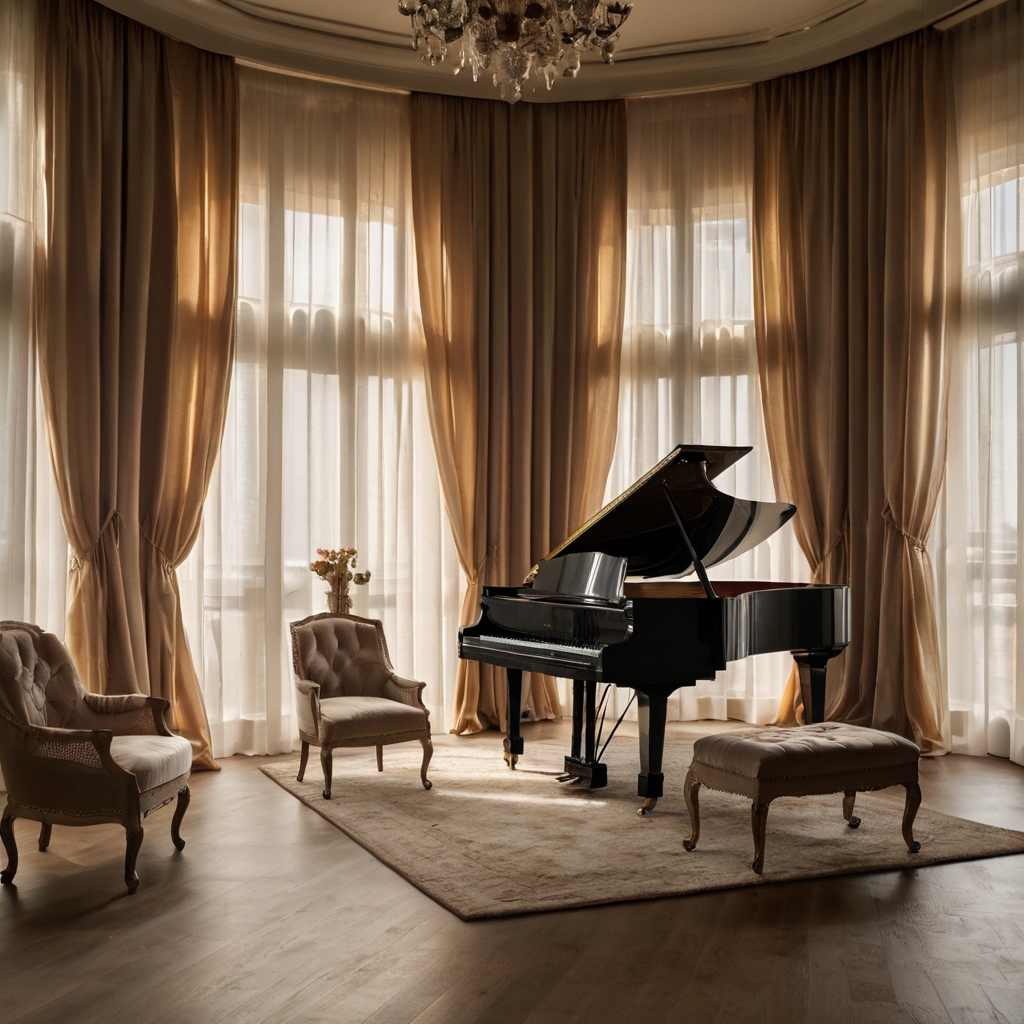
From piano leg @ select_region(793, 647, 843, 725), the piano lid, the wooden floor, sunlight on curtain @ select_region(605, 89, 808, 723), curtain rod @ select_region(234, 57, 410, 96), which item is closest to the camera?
the wooden floor

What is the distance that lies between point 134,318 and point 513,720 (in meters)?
3.12

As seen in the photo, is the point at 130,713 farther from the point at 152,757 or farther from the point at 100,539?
the point at 100,539

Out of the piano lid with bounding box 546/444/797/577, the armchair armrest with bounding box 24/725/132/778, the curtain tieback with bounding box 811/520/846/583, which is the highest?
the piano lid with bounding box 546/444/797/577

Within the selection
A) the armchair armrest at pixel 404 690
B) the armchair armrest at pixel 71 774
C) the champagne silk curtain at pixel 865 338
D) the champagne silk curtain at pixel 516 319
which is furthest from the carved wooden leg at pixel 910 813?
the champagne silk curtain at pixel 516 319

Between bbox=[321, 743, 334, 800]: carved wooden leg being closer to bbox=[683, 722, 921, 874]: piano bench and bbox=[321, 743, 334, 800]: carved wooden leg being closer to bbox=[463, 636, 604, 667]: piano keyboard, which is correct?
bbox=[463, 636, 604, 667]: piano keyboard

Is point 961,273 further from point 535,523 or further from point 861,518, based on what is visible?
point 535,523

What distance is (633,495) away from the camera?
502 cm

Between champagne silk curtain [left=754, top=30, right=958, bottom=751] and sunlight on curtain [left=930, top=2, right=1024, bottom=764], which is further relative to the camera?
champagne silk curtain [left=754, top=30, right=958, bottom=751]

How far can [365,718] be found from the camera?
5.34 meters

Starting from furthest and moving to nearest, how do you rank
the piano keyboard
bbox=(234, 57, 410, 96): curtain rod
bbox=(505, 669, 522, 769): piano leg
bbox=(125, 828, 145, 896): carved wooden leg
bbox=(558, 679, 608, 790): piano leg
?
bbox=(234, 57, 410, 96): curtain rod, bbox=(505, 669, 522, 769): piano leg, bbox=(558, 679, 608, 790): piano leg, the piano keyboard, bbox=(125, 828, 145, 896): carved wooden leg

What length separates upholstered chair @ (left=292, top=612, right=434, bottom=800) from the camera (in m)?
5.31

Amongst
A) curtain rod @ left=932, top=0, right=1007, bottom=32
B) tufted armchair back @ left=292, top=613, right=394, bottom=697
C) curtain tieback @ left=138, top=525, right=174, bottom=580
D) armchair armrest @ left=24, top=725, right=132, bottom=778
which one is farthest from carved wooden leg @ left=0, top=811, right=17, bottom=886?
curtain rod @ left=932, top=0, right=1007, bottom=32

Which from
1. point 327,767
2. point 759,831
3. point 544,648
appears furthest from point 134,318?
point 759,831

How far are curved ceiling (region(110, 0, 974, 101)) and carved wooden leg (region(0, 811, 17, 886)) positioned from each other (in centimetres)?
443
